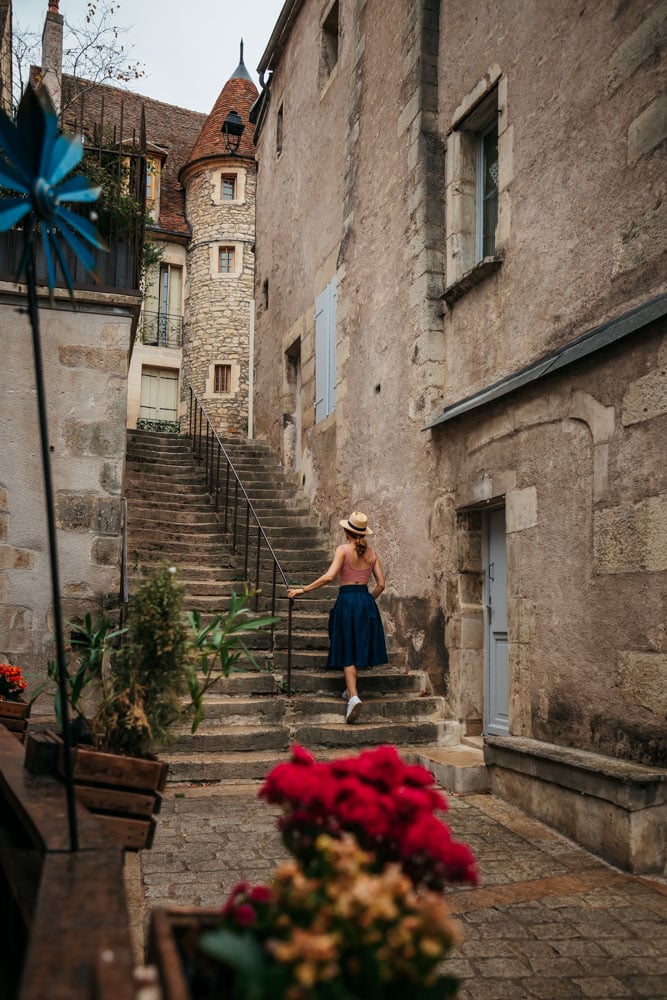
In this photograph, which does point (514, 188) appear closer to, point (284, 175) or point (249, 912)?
point (249, 912)

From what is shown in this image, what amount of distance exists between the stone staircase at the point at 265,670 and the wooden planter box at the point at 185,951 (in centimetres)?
275

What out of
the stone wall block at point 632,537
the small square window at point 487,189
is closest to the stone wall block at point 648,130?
the stone wall block at point 632,537

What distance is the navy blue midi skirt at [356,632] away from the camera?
6547 millimetres

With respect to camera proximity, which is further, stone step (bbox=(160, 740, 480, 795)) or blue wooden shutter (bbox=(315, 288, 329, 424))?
blue wooden shutter (bbox=(315, 288, 329, 424))

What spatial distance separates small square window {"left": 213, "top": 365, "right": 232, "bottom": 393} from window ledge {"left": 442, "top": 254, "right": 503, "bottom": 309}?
1515 cm

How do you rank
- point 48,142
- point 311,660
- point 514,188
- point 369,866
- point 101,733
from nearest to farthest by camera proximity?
A: point 369,866 → point 48,142 → point 101,733 → point 514,188 → point 311,660

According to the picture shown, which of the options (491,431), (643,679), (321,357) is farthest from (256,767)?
(321,357)

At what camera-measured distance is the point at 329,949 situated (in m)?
1.12

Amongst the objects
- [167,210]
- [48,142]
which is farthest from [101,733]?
[167,210]

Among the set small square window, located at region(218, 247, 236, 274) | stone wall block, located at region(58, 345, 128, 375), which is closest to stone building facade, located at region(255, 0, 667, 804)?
stone wall block, located at region(58, 345, 128, 375)

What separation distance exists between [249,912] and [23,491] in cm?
565

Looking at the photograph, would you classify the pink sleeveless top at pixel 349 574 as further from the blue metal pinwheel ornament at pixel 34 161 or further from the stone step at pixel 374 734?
the blue metal pinwheel ornament at pixel 34 161

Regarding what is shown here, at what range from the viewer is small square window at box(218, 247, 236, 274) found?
22375 millimetres

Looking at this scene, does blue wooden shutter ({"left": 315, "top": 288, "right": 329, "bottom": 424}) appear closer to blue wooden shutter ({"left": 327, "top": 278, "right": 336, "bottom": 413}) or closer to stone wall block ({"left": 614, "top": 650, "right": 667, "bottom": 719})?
blue wooden shutter ({"left": 327, "top": 278, "right": 336, "bottom": 413})
